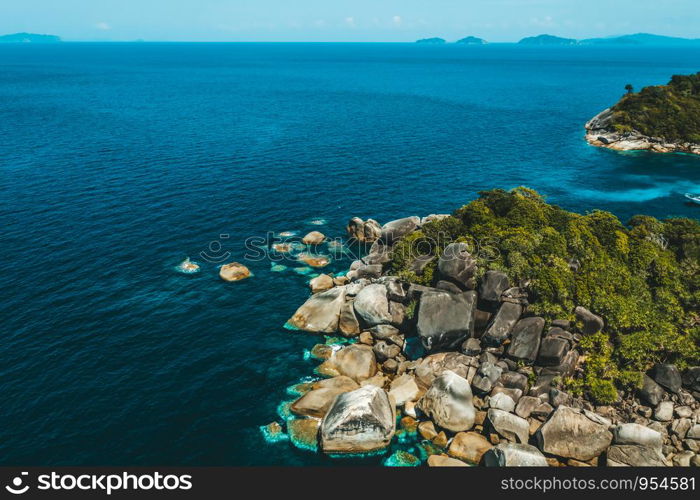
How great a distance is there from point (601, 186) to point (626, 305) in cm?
6180

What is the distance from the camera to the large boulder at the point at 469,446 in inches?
1316

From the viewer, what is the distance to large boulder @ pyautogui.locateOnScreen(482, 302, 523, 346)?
4134cm

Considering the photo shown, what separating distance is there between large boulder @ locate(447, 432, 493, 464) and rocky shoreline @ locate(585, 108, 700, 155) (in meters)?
116

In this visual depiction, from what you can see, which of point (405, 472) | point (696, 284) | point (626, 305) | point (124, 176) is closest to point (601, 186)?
point (696, 284)

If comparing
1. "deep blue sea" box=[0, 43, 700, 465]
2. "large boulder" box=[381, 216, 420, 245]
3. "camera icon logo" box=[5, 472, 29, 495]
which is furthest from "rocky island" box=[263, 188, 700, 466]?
"camera icon logo" box=[5, 472, 29, 495]

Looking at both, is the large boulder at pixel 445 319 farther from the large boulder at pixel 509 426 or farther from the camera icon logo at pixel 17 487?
the camera icon logo at pixel 17 487

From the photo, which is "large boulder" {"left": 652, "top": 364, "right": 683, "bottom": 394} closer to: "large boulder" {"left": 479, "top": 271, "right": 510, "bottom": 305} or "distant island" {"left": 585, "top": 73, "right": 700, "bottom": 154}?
"large boulder" {"left": 479, "top": 271, "right": 510, "bottom": 305}

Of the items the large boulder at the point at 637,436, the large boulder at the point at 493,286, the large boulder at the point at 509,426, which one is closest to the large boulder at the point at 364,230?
the large boulder at the point at 493,286

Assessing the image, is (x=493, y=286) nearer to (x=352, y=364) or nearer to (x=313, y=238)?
(x=352, y=364)

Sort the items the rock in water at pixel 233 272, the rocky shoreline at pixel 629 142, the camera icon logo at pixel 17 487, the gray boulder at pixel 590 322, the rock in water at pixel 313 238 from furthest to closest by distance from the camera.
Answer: the rocky shoreline at pixel 629 142 → the rock in water at pixel 313 238 → the rock in water at pixel 233 272 → the gray boulder at pixel 590 322 → the camera icon logo at pixel 17 487

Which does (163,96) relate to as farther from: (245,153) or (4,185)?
(4,185)

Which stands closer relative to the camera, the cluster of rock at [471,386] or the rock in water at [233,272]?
the cluster of rock at [471,386]

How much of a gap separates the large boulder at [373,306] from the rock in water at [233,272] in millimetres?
18283

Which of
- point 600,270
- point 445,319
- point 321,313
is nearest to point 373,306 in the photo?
point 321,313
